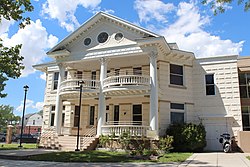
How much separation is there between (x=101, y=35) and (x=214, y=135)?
40.3ft

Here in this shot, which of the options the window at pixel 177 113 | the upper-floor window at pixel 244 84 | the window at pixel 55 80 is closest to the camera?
the window at pixel 177 113

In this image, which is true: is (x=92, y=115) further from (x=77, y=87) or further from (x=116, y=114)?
(x=77, y=87)

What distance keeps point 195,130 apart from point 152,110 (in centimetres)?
366

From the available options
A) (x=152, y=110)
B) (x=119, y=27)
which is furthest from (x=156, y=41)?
(x=152, y=110)

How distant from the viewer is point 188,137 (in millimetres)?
17484

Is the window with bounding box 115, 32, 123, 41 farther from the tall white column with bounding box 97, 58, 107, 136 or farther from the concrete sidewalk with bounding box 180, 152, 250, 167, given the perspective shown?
the concrete sidewalk with bounding box 180, 152, 250, 167

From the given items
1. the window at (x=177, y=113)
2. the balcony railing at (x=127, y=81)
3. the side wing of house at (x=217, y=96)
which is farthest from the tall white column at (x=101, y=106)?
the side wing of house at (x=217, y=96)

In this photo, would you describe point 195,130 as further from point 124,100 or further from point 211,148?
point 124,100

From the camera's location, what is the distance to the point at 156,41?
1761 centimetres

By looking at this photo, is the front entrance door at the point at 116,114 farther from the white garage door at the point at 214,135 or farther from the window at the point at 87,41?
the white garage door at the point at 214,135

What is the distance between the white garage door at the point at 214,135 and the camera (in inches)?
763

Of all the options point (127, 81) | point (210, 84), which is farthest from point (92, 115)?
point (210, 84)

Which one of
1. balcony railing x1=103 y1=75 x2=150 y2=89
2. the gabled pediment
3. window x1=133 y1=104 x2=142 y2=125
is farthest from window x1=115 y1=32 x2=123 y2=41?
window x1=133 y1=104 x2=142 y2=125

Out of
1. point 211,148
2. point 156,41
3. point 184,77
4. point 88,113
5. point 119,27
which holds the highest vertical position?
point 119,27
